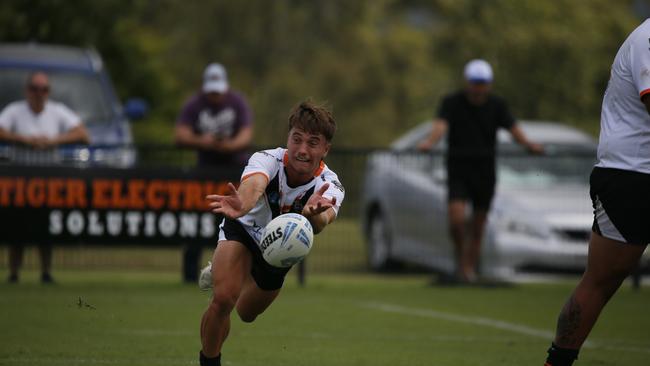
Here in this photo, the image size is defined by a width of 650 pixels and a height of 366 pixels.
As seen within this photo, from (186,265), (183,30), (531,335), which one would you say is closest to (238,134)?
(186,265)

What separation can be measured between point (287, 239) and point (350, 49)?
3892 cm

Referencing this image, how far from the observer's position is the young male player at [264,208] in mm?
7590

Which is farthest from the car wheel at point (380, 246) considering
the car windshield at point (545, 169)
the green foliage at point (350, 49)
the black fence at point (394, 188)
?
the green foliage at point (350, 49)

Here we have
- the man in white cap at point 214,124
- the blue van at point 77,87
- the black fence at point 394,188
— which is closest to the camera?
the man in white cap at point 214,124

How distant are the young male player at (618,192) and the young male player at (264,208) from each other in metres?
1.47

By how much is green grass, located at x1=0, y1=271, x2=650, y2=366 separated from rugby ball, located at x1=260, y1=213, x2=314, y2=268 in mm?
1808

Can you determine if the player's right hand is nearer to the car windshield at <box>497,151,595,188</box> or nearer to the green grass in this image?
the green grass

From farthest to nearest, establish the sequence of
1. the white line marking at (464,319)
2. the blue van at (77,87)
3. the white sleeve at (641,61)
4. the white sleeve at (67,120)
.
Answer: the blue van at (77,87) → the white sleeve at (67,120) → the white line marking at (464,319) → the white sleeve at (641,61)

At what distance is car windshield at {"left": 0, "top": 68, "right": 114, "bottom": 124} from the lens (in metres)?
17.6

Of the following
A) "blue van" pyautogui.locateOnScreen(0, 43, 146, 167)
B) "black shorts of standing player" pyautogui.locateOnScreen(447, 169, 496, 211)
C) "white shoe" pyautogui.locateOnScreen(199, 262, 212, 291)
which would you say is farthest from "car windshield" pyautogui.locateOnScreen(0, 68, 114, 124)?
"white shoe" pyautogui.locateOnScreen(199, 262, 212, 291)

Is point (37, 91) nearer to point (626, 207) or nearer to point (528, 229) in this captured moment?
point (528, 229)

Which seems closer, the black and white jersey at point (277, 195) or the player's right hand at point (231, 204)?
the player's right hand at point (231, 204)

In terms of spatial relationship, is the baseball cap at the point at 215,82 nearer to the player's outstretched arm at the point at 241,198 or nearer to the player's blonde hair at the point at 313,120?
the player's blonde hair at the point at 313,120

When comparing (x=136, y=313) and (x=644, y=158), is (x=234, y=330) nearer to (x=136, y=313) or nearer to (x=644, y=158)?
(x=136, y=313)
